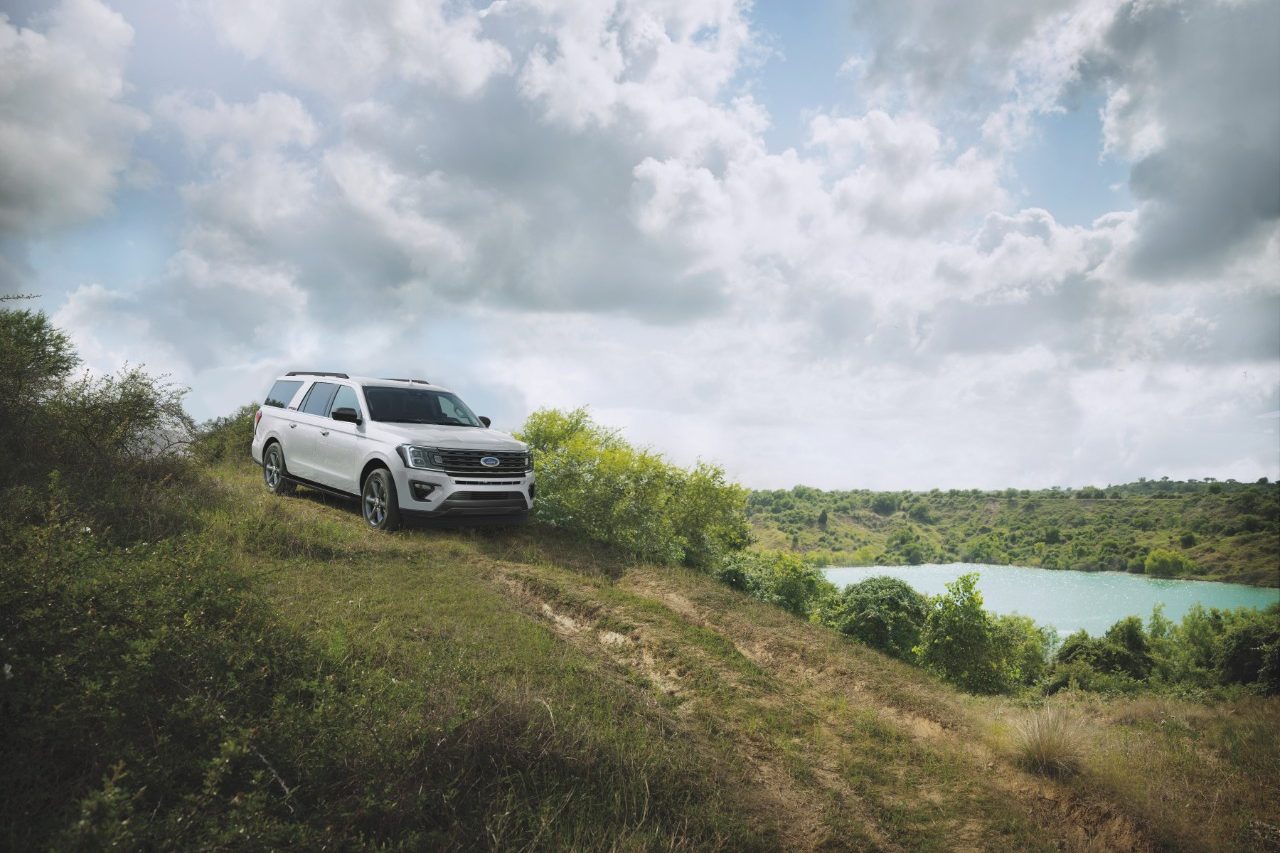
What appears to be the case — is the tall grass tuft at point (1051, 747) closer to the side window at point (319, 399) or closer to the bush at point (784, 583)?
the bush at point (784, 583)

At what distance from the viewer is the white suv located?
10.8m

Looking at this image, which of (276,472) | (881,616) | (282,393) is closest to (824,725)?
(881,616)

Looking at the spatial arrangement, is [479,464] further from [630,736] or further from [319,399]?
[630,736]

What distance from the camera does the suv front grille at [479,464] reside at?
10898 millimetres

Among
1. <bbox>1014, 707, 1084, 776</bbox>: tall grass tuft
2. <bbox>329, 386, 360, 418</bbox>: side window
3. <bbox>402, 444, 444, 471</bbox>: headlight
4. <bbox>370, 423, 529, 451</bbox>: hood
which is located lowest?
<bbox>1014, 707, 1084, 776</bbox>: tall grass tuft

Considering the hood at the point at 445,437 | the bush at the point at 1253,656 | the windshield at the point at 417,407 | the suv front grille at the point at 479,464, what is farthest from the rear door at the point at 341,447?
the bush at the point at 1253,656

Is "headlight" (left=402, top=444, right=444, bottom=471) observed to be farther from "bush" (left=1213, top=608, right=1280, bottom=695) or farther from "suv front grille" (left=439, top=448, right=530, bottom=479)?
"bush" (left=1213, top=608, right=1280, bottom=695)

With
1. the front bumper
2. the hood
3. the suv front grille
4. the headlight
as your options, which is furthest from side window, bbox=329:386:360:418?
the suv front grille

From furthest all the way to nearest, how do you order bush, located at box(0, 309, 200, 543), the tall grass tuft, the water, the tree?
the water < the tree < bush, located at box(0, 309, 200, 543) < the tall grass tuft

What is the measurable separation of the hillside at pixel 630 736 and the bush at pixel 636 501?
248 centimetres

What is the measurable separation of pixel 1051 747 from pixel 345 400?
11927mm

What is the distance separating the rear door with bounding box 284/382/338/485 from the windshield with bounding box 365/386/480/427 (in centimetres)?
118

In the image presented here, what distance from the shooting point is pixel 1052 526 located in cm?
13638

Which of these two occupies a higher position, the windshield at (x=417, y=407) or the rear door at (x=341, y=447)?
the windshield at (x=417, y=407)
